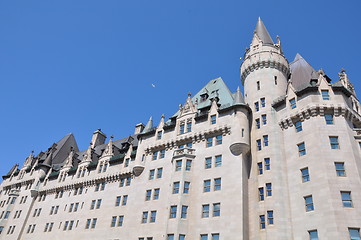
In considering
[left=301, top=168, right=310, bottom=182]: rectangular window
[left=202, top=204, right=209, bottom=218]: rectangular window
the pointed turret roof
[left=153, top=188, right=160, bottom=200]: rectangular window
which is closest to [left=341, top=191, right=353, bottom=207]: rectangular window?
[left=301, top=168, right=310, bottom=182]: rectangular window

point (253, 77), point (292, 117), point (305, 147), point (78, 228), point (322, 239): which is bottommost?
point (322, 239)

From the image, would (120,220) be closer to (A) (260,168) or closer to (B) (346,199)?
(A) (260,168)

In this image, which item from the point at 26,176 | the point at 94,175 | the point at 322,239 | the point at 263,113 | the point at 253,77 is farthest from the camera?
the point at 26,176

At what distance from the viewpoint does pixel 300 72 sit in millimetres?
48094

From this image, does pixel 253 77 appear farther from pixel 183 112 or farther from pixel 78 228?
pixel 78 228

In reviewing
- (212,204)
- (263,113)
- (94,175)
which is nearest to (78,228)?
(94,175)

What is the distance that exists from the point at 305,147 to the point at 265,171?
232 inches

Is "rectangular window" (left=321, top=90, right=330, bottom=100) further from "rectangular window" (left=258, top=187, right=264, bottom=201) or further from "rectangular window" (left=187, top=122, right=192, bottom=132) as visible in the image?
"rectangular window" (left=187, top=122, right=192, bottom=132)

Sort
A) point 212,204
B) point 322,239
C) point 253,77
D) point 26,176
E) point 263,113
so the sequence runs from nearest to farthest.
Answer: point 322,239 < point 212,204 < point 263,113 < point 253,77 < point 26,176

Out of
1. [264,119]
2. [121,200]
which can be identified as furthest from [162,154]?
[264,119]

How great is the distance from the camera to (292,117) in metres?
39.1

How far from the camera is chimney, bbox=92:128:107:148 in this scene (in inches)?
2837

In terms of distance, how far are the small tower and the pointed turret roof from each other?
4.61ft

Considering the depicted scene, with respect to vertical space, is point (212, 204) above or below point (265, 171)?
below
